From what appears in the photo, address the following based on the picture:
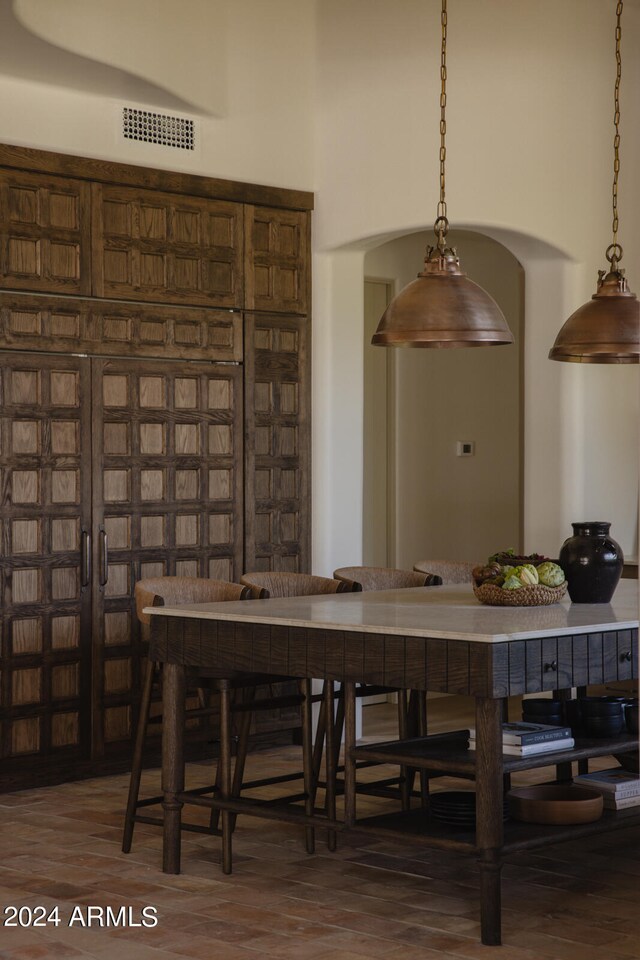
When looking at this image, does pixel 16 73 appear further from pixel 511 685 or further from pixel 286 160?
pixel 511 685

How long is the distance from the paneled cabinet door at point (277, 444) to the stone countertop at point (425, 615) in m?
1.77

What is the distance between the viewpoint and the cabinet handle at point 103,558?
6391 millimetres

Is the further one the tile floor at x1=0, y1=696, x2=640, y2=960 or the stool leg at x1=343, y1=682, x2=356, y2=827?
the stool leg at x1=343, y1=682, x2=356, y2=827

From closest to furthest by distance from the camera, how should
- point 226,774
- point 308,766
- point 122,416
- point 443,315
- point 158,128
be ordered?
point 443,315 → point 226,774 → point 308,766 → point 122,416 → point 158,128

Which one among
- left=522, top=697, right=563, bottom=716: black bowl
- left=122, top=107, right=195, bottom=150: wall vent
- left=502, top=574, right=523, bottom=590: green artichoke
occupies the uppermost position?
left=122, top=107, right=195, bottom=150: wall vent

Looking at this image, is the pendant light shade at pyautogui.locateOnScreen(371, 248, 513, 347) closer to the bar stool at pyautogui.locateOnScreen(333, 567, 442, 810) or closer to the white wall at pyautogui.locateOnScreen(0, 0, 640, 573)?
the bar stool at pyautogui.locateOnScreen(333, 567, 442, 810)

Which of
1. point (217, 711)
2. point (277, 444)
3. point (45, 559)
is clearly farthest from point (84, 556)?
point (217, 711)

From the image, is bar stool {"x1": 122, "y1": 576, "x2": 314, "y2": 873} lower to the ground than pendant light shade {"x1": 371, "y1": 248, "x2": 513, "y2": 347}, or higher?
lower

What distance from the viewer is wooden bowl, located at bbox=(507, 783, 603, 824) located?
14.1 feet

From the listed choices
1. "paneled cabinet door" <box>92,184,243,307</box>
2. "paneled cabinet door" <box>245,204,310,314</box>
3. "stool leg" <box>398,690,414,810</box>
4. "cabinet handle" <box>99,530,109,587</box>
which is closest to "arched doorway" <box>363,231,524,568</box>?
"paneled cabinet door" <box>245,204,310,314</box>

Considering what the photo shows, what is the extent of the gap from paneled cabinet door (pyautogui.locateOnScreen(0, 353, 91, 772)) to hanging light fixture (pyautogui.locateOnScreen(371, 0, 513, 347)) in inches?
83.1

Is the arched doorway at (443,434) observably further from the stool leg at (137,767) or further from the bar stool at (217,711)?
the stool leg at (137,767)

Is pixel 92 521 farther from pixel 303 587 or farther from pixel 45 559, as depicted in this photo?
pixel 303 587

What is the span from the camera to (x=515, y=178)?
22.5ft
